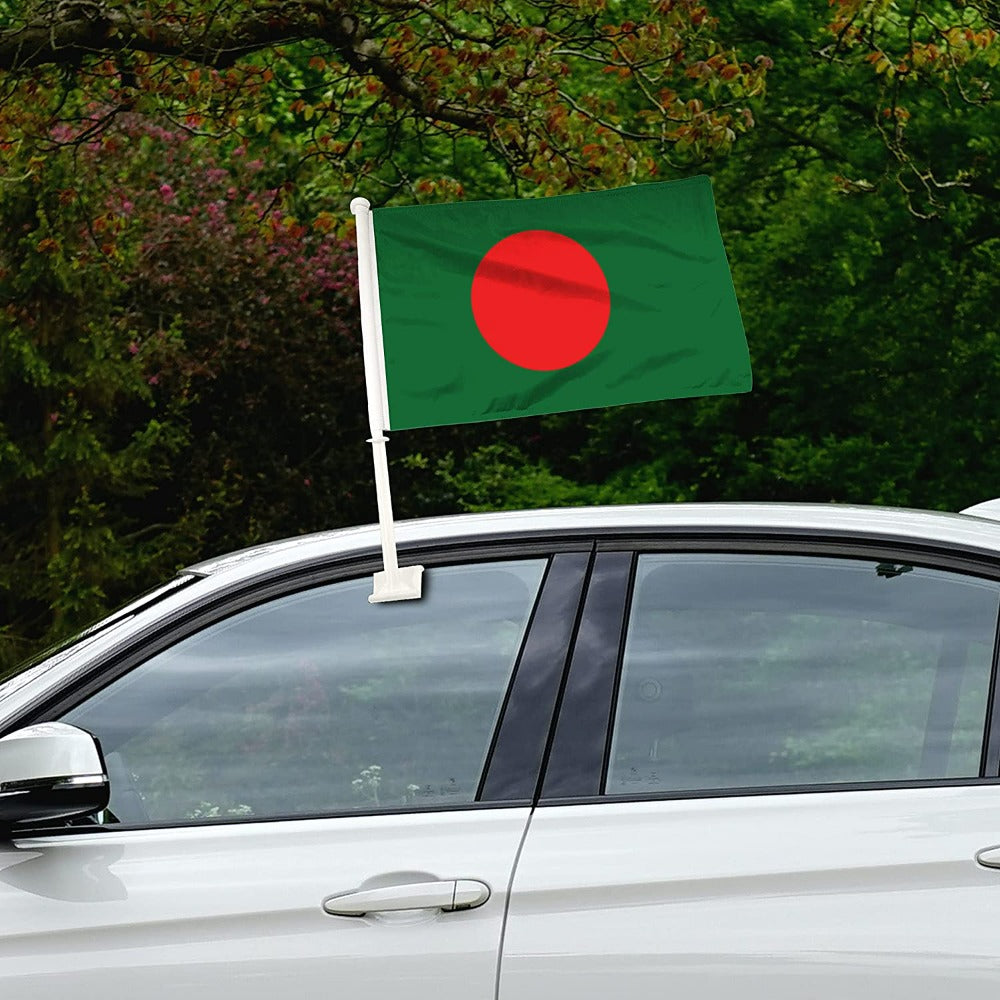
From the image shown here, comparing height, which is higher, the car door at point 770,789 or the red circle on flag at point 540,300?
the red circle on flag at point 540,300

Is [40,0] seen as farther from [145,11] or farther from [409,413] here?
[409,413]

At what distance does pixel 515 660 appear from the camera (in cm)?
295

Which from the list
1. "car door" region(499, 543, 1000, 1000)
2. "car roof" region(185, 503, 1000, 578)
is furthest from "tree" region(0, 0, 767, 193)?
"car door" region(499, 543, 1000, 1000)

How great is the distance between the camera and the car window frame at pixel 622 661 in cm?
283

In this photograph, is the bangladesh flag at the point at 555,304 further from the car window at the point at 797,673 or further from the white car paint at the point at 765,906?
the white car paint at the point at 765,906

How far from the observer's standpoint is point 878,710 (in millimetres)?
2904

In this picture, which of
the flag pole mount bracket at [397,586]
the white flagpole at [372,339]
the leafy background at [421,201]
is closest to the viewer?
the flag pole mount bracket at [397,586]

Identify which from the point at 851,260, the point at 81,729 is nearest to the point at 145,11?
the point at 851,260

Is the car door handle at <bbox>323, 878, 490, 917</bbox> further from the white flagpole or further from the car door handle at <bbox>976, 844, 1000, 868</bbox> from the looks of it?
the car door handle at <bbox>976, 844, 1000, 868</bbox>

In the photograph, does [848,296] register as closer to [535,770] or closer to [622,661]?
[622,661]

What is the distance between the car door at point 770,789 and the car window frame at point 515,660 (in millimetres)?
39

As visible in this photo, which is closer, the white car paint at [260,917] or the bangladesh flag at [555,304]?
the white car paint at [260,917]

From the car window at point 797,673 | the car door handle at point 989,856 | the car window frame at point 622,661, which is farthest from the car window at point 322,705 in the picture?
the car door handle at point 989,856

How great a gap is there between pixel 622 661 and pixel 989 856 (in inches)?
27.0
